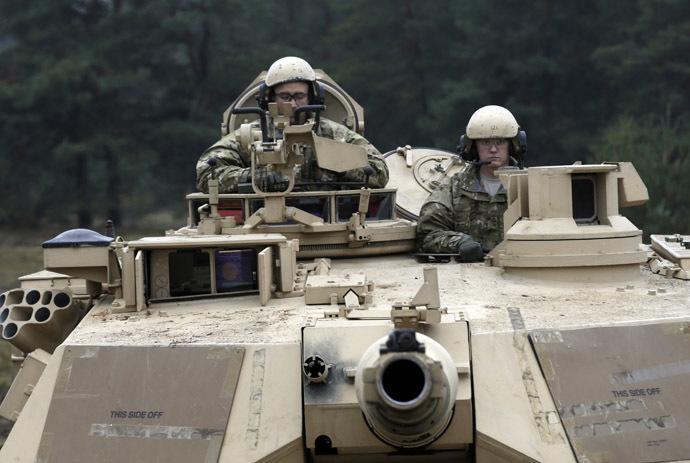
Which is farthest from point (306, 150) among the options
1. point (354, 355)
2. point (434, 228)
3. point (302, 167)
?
point (354, 355)

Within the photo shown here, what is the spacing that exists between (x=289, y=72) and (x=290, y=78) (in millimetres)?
67

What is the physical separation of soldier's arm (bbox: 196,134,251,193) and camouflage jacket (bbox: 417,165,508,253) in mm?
2031

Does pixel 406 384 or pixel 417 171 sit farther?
pixel 417 171

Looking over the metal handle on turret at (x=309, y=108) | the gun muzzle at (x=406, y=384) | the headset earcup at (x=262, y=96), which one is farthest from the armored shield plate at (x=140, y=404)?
the headset earcup at (x=262, y=96)

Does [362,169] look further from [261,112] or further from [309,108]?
[261,112]

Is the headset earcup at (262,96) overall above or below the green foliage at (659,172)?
above

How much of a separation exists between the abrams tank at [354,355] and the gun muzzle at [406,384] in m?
0.01

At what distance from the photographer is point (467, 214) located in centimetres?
1123

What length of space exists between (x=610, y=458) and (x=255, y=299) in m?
3.22

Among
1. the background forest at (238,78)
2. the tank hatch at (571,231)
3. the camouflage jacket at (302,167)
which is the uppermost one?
the background forest at (238,78)

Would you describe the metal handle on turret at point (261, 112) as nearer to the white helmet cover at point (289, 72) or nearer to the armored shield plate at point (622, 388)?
the white helmet cover at point (289, 72)

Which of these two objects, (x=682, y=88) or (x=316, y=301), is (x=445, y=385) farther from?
(x=682, y=88)

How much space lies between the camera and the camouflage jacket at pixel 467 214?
438 inches

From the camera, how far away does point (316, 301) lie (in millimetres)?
8133
